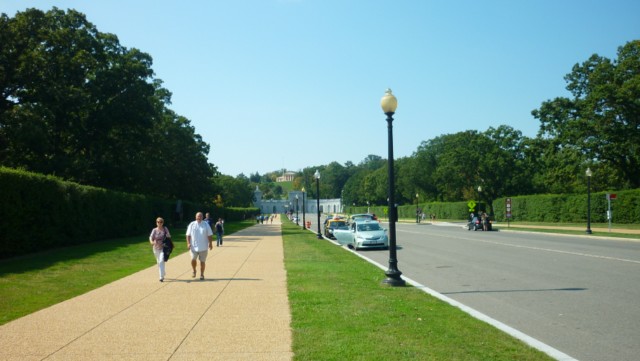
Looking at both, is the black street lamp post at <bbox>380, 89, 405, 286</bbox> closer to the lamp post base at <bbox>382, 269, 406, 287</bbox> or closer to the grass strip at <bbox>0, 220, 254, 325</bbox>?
the lamp post base at <bbox>382, 269, 406, 287</bbox>

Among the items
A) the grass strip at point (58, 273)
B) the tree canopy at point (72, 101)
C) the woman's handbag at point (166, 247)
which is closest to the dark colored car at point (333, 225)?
the grass strip at point (58, 273)

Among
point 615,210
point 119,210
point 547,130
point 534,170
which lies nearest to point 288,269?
point 119,210

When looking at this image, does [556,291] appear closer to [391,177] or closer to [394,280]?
[394,280]

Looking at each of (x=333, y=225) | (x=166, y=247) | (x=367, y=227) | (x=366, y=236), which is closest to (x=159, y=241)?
(x=166, y=247)

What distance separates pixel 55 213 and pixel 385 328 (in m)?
19.5

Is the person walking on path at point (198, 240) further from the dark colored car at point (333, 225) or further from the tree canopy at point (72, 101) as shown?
the tree canopy at point (72, 101)

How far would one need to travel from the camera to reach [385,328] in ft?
24.5

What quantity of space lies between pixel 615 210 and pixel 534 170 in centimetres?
3811

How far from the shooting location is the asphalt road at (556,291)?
23.3 ft

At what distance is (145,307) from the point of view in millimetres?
9734

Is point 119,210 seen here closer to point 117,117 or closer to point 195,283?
point 117,117

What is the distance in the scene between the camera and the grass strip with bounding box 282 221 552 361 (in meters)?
6.16

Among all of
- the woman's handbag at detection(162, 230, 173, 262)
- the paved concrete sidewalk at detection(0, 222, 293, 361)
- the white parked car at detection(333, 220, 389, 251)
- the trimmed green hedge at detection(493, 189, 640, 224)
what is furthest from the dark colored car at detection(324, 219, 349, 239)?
the trimmed green hedge at detection(493, 189, 640, 224)

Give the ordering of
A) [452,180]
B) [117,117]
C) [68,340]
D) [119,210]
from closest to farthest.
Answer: [68,340] < [119,210] < [117,117] < [452,180]
